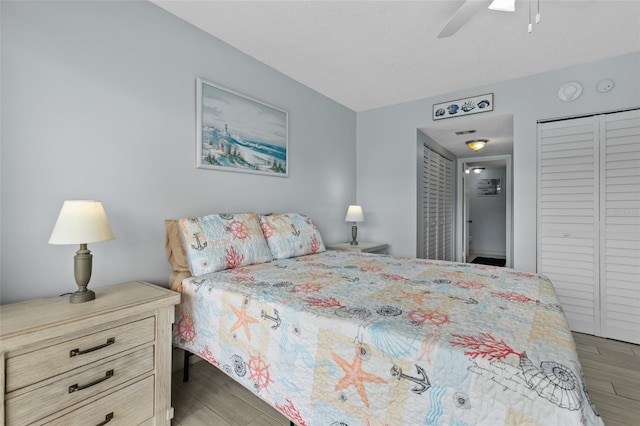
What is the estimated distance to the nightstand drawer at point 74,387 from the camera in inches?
43.3

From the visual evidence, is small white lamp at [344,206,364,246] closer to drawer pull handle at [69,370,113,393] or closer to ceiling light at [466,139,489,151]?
ceiling light at [466,139,489,151]

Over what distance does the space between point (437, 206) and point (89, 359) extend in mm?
4508

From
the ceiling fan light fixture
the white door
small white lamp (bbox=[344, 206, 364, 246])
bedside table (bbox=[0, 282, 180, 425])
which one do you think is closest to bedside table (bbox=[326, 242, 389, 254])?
small white lamp (bbox=[344, 206, 364, 246])

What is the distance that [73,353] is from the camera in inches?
48.3

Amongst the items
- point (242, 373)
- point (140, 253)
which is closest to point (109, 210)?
point (140, 253)

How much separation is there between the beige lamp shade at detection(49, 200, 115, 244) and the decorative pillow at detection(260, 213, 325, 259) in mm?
1216

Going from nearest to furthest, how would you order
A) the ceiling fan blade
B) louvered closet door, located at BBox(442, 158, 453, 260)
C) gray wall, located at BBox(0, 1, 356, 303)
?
gray wall, located at BBox(0, 1, 356, 303)
the ceiling fan blade
louvered closet door, located at BBox(442, 158, 453, 260)

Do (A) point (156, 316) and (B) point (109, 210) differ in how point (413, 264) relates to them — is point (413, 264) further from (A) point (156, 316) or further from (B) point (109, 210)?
(B) point (109, 210)

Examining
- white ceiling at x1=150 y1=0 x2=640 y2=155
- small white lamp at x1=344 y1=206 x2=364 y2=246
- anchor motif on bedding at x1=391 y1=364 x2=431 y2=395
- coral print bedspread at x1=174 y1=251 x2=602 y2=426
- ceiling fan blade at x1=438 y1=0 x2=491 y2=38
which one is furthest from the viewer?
small white lamp at x1=344 y1=206 x2=364 y2=246

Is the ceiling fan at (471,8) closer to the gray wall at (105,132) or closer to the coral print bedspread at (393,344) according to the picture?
the coral print bedspread at (393,344)

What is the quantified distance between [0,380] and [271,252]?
1592mm

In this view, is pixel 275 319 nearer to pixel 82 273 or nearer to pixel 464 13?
pixel 82 273

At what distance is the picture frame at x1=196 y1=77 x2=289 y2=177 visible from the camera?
2.34m

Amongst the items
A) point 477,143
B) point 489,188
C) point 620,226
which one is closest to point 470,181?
point 489,188
